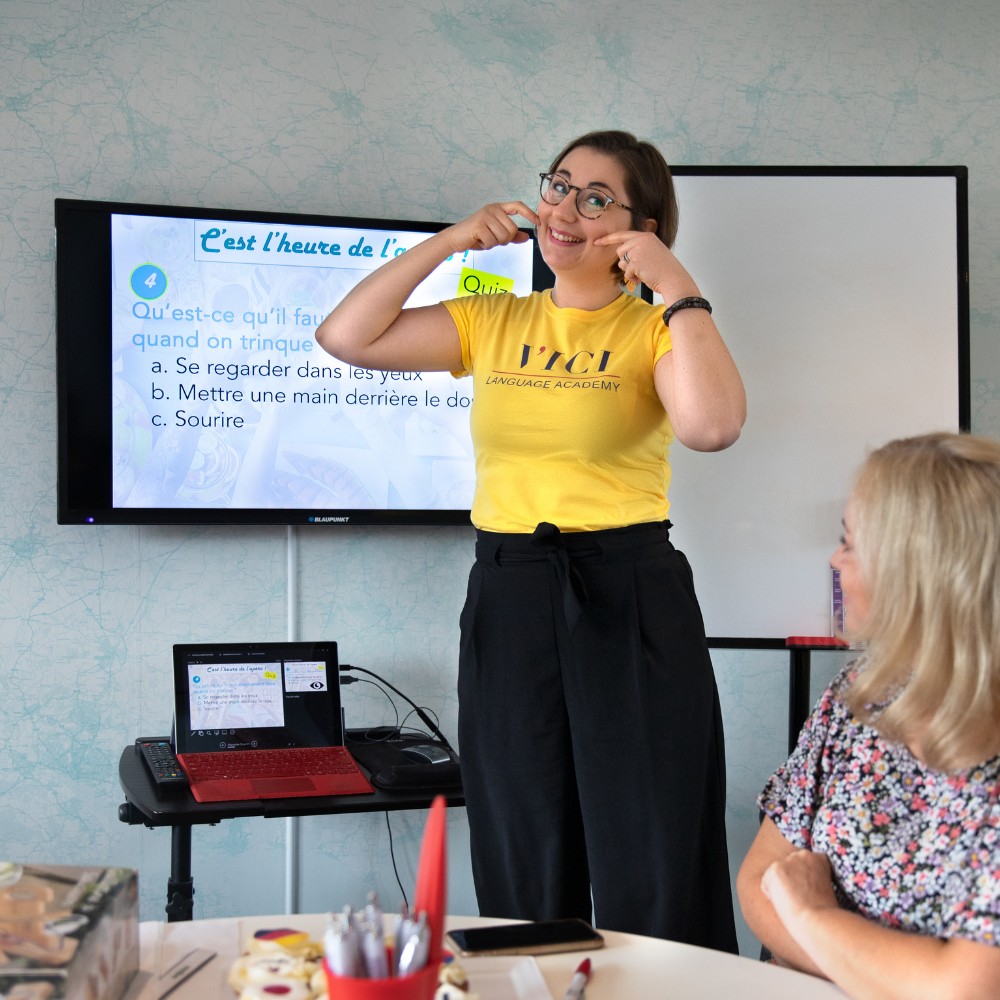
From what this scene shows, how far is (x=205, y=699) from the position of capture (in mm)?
2242

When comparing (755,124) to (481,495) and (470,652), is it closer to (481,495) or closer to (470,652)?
(481,495)

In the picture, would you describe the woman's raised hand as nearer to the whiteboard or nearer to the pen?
the whiteboard

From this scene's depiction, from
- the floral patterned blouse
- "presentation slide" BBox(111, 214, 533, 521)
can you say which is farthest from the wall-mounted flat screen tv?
the floral patterned blouse

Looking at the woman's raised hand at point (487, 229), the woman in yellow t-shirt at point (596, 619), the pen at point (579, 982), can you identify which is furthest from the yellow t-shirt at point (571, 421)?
the pen at point (579, 982)

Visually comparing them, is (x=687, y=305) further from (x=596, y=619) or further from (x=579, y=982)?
(x=579, y=982)

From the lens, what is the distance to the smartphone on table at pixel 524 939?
1010mm

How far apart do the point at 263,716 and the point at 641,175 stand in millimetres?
1237

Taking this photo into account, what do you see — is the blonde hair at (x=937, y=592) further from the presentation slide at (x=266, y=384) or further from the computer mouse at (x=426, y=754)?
the presentation slide at (x=266, y=384)

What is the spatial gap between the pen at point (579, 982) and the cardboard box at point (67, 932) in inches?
13.9

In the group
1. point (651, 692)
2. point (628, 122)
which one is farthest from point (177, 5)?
point (651, 692)

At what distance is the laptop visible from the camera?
2.13m

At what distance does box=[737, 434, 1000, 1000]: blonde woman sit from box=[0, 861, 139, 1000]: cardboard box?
58cm

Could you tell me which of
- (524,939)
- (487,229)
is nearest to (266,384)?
(487,229)

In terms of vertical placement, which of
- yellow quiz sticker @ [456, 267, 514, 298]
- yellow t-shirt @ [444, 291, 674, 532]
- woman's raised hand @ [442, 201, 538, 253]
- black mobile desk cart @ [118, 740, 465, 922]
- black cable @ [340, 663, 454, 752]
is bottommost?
black mobile desk cart @ [118, 740, 465, 922]
